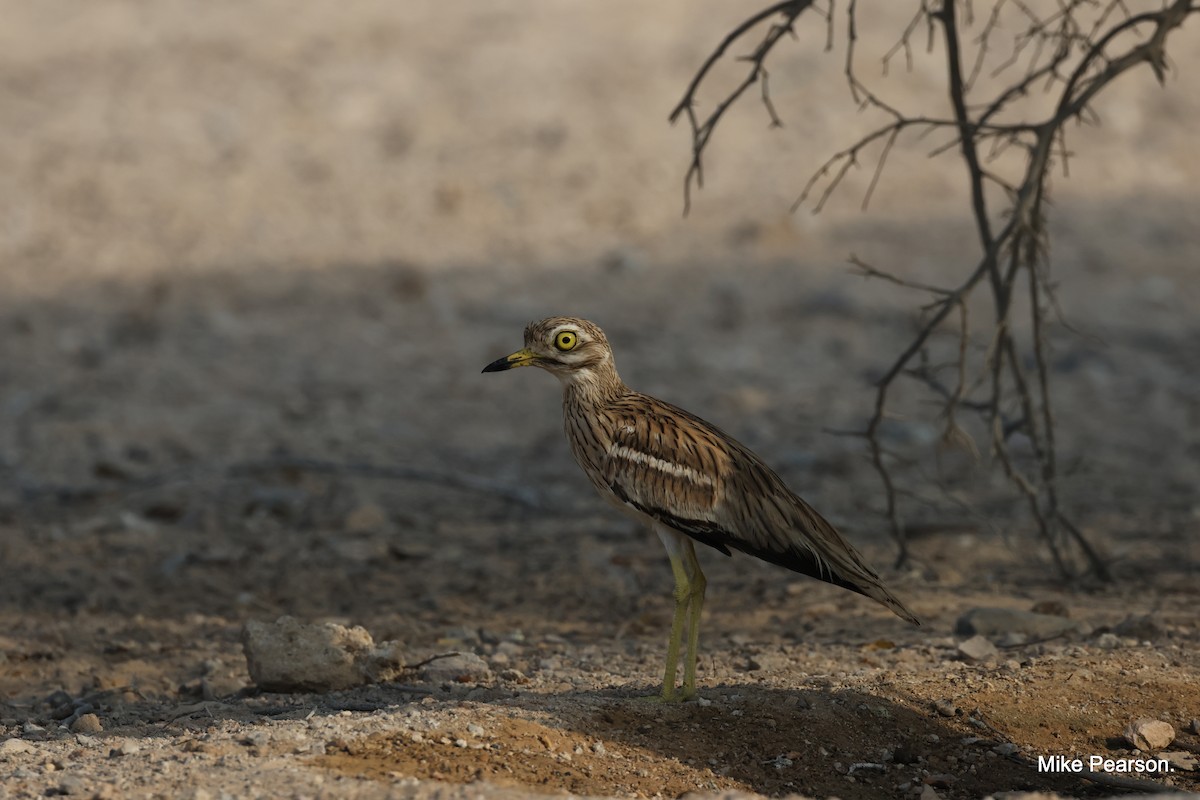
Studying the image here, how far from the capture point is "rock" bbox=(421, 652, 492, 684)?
4613mm

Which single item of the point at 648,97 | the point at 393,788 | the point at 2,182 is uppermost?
the point at 648,97

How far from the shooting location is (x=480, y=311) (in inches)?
379

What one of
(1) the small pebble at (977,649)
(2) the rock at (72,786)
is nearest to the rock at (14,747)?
(2) the rock at (72,786)

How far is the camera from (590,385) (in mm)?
4328

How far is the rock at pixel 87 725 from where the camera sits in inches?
167

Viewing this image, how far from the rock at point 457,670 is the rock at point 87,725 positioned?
967 mm

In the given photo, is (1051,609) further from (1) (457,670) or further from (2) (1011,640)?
(1) (457,670)

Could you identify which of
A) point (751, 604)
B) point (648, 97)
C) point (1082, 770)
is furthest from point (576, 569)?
point (648, 97)

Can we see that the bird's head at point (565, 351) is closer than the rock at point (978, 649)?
Yes

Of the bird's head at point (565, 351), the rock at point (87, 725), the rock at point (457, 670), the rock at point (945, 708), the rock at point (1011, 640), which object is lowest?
the rock at point (87, 725)

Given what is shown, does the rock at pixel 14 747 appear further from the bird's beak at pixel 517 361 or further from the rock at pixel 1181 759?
the rock at pixel 1181 759

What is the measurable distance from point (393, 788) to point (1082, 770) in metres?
1.76

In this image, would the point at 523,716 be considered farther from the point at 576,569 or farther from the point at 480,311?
the point at 480,311

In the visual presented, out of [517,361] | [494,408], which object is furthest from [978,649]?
[494,408]
